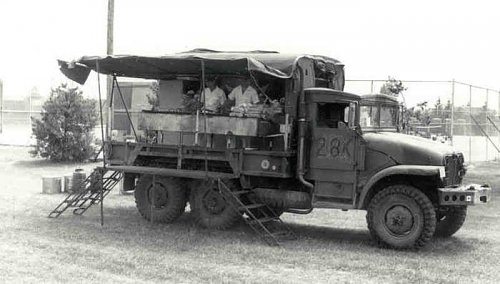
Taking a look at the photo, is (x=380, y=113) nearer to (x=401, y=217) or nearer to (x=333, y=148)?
(x=333, y=148)

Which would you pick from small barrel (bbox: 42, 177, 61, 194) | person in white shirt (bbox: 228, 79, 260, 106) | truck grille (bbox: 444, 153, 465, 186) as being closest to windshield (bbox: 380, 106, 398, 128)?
truck grille (bbox: 444, 153, 465, 186)

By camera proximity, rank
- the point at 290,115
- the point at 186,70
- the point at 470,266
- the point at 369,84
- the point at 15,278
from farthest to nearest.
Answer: the point at 369,84 < the point at 186,70 < the point at 290,115 < the point at 470,266 < the point at 15,278

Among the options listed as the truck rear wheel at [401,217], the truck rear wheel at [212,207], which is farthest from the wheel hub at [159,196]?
the truck rear wheel at [401,217]

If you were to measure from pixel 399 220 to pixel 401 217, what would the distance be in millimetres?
53

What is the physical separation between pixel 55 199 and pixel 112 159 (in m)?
2.93

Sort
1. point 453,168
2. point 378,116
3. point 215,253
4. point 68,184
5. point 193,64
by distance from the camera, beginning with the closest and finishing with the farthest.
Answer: point 215,253 < point 453,168 < point 193,64 < point 378,116 < point 68,184

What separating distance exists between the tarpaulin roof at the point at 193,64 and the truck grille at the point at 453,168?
2.81 m

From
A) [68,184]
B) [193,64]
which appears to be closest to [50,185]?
[68,184]

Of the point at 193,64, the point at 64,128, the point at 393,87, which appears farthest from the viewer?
the point at 64,128

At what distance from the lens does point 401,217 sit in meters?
10.2

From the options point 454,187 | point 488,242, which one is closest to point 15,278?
point 454,187

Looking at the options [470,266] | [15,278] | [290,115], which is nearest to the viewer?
[15,278]

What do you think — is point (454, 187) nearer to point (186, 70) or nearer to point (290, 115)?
point (290, 115)

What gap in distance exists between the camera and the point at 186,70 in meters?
12.1
